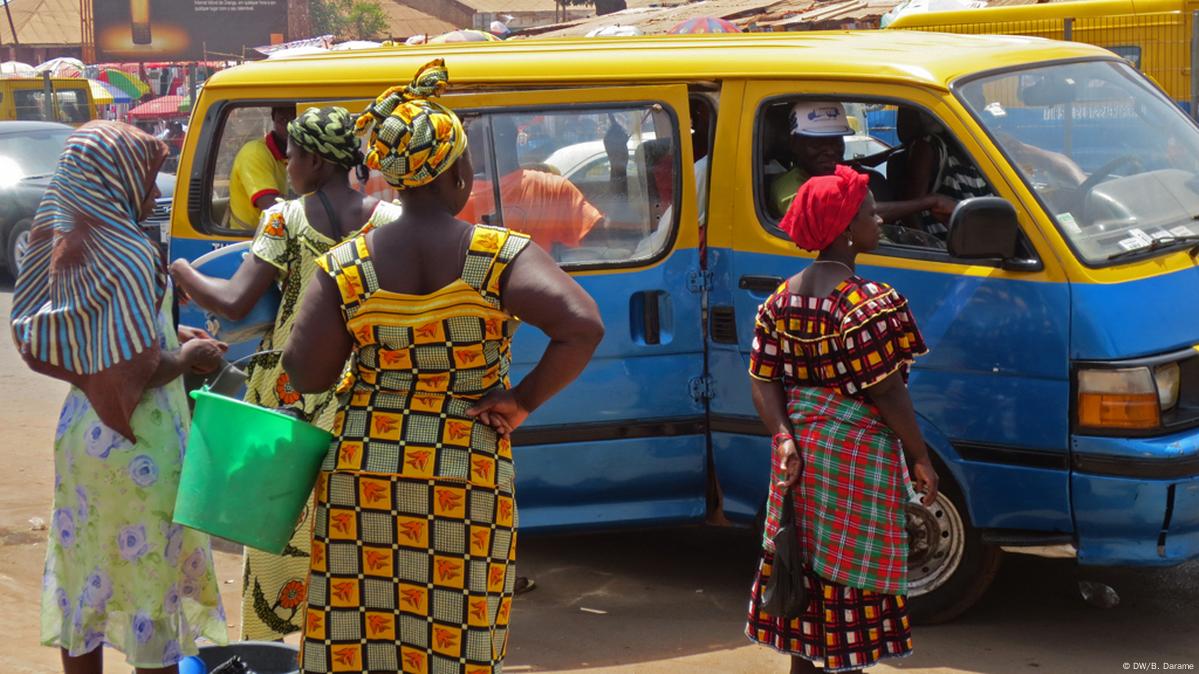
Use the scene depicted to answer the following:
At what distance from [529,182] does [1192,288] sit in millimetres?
2277

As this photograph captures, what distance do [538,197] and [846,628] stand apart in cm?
209

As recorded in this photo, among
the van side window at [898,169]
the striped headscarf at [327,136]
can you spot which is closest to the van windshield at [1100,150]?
the van side window at [898,169]

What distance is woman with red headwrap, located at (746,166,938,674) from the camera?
3.70m

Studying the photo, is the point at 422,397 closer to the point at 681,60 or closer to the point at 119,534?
the point at 119,534

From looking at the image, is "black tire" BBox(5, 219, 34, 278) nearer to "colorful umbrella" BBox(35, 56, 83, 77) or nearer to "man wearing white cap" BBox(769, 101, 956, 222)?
"man wearing white cap" BBox(769, 101, 956, 222)

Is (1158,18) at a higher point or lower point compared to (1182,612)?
higher

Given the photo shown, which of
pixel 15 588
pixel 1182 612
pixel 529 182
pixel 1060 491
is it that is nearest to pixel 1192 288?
pixel 1060 491

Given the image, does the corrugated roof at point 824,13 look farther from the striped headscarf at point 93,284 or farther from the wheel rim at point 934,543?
the striped headscarf at point 93,284

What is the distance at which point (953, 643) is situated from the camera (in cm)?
488

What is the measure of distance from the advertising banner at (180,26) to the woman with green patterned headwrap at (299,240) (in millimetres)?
53604

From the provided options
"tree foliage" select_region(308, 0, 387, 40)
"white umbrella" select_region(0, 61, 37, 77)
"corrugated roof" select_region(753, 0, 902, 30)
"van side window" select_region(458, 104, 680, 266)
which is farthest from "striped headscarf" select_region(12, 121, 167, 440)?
"tree foliage" select_region(308, 0, 387, 40)

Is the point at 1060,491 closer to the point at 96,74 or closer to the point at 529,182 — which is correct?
the point at 529,182

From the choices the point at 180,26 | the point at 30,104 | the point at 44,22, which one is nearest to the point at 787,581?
the point at 30,104

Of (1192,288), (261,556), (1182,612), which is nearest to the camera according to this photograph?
(261,556)
